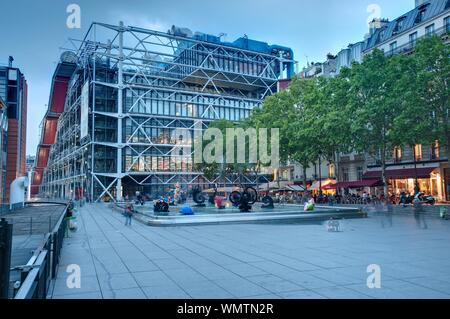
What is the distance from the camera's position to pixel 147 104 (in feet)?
247

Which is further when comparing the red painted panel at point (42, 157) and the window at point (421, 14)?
the red painted panel at point (42, 157)

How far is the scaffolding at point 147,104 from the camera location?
234ft

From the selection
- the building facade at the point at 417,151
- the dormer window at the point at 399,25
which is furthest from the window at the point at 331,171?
the dormer window at the point at 399,25

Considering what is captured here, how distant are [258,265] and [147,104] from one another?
68040 millimetres

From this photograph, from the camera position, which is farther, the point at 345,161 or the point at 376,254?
the point at 345,161

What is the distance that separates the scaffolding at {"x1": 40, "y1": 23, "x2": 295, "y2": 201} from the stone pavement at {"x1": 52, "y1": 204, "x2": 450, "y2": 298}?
183 feet

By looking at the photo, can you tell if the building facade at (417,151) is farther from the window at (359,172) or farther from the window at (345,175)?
the window at (345,175)

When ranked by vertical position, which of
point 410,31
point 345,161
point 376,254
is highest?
point 410,31

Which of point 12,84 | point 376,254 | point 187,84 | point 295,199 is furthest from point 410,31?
point 12,84

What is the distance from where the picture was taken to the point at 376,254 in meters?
12.0

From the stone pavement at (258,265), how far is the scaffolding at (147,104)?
5583cm

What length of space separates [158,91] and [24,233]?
59.7 metres

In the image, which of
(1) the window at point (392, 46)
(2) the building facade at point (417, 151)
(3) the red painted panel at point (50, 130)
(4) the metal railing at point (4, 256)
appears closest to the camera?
(4) the metal railing at point (4, 256)
